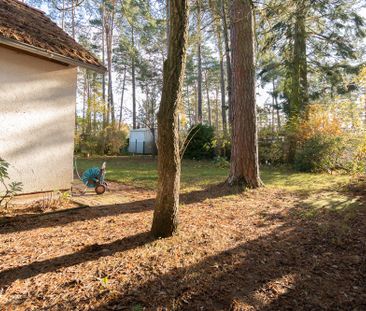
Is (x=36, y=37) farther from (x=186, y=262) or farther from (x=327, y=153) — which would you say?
(x=327, y=153)

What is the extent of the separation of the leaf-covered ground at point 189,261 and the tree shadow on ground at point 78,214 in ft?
0.05

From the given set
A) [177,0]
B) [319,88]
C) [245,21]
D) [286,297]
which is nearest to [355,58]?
[319,88]

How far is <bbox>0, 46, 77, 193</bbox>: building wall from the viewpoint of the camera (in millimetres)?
4426

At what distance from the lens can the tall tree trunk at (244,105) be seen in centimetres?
633

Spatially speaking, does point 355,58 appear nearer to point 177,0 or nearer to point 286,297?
point 177,0

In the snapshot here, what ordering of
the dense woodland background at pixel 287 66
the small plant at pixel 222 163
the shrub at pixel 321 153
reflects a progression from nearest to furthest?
the dense woodland background at pixel 287 66
the shrub at pixel 321 153
the small plant at pixel 222 163

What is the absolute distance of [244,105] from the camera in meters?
6.38

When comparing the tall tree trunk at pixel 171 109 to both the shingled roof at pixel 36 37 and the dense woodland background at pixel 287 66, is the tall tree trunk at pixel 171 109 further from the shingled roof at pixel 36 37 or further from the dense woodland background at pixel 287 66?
the shingled roof at pixel 36 37

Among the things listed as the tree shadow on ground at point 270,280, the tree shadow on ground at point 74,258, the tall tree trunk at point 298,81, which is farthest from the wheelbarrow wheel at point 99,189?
the tall tree trunk at point 298,81

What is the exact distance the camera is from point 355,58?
1188cm

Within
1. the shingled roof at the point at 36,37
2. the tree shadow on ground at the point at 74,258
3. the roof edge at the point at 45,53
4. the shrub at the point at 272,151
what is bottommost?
the tree shadow on ground at the point at 74,258

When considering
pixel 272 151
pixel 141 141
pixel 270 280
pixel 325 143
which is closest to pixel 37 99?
pixel 270 280

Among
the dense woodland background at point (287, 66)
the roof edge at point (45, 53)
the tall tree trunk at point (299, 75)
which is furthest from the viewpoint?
the tall tree trunk at point (299, 75)

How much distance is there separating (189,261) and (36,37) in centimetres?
455
